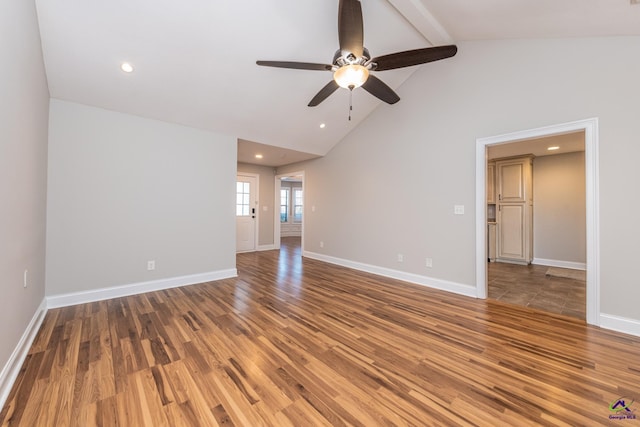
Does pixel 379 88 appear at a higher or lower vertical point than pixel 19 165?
higher

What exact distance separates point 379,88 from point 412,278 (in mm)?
2784

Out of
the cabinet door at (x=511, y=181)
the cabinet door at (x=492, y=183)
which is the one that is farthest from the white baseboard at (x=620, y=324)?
the cabinet door at (x=492, y=183)

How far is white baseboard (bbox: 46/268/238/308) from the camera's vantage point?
291cm

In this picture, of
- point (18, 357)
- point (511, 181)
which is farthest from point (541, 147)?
point (18, 357)

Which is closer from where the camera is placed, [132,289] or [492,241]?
[132,289]

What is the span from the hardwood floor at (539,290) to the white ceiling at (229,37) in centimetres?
281

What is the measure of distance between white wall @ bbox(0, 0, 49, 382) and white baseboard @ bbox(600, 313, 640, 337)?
475 centimetres

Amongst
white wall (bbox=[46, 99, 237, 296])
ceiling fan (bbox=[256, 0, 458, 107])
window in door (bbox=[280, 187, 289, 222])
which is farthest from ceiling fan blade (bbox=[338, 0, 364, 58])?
window in door (bbox=[280, 187, 289, 222])

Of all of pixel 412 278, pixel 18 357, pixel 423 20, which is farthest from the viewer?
pixel 412 278

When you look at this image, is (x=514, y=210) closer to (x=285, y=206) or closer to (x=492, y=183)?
(x=492, y=183)

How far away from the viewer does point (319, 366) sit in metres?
1.82

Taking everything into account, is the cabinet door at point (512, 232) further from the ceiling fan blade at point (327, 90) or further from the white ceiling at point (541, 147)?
the ceiling fan blade at point (327, 90)

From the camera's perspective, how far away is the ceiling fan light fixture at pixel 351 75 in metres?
2.01

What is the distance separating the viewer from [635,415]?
1.39m
